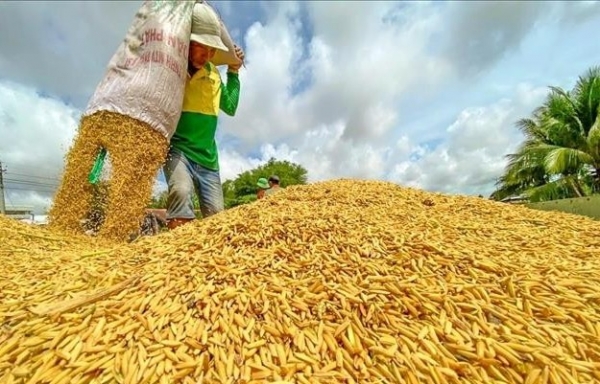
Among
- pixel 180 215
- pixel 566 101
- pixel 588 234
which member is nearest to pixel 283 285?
pixel 180 215

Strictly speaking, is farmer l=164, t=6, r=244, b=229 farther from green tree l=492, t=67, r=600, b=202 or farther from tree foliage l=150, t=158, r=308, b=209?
tree foliage l=150, t=158, r=308, b=209

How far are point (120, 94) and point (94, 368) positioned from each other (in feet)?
7.80

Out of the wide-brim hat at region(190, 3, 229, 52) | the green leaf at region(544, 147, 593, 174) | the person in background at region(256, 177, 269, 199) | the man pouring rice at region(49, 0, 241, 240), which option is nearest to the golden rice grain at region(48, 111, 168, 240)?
the man pouring rice at region(49, 0, 241, 240)

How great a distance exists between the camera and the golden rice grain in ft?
10.1

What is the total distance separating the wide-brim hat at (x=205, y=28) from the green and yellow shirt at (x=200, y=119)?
27 centimetres

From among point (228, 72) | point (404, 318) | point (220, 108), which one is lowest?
point (404, 318)

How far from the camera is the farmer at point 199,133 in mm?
3393

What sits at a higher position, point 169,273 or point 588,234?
point 588,234

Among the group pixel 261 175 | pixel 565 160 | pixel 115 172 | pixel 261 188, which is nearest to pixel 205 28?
pixel 115 172

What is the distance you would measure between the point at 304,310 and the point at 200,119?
2.52m

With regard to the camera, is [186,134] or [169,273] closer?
[169,273]

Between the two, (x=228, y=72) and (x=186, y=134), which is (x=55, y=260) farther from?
(x=228, y=72)

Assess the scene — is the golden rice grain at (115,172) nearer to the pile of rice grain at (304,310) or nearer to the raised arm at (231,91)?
the pile of rice grain at (304,310)

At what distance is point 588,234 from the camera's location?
9.82ft
